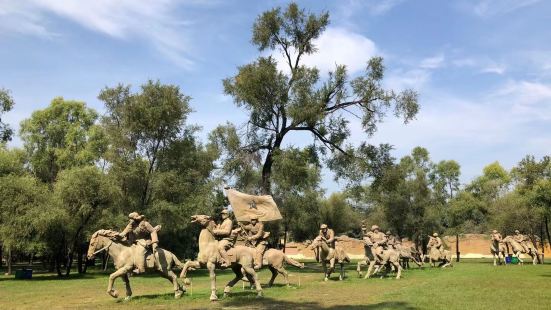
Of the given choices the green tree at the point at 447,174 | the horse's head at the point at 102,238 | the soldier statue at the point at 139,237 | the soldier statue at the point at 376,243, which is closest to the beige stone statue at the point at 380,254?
the soldier statue at the point at 376,243

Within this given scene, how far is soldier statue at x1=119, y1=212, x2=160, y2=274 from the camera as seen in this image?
48.9ft

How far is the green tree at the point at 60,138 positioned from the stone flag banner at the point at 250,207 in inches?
1030

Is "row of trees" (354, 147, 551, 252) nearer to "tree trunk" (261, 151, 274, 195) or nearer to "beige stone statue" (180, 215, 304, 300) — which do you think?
"tree trunk" (261, 151, 274, 195)

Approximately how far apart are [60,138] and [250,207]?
31239 millimetres

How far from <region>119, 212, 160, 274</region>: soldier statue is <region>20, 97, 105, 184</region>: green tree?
3059 cm

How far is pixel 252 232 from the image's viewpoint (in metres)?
18.3

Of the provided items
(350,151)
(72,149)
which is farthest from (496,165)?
(72,149)

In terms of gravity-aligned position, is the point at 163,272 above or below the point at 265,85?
below

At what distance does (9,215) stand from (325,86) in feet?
73.0

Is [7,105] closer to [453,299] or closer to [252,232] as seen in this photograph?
[252,232]

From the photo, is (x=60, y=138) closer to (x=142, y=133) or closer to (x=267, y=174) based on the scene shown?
(x=142, y=133)

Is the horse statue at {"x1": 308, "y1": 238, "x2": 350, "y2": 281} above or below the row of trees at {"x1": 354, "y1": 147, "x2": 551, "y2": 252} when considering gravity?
below

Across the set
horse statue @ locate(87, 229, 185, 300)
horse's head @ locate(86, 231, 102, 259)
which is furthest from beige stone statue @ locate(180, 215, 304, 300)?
horse's head @ locate(86, 231, 102, 259)

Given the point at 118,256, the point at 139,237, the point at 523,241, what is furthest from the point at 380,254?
the point at 523,241
